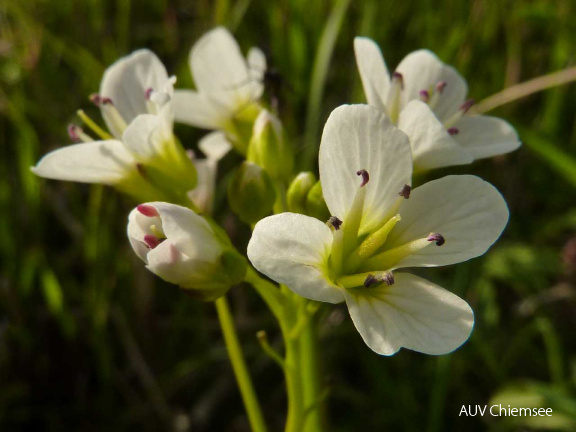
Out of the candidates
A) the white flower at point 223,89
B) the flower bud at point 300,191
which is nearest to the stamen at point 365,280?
the flower bud at point 300,191

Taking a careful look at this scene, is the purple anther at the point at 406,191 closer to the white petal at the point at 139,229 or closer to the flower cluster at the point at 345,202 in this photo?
the flower cluster at the point at 345,202

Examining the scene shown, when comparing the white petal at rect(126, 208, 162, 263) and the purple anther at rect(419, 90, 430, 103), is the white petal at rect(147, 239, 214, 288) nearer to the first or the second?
the white petal at rect(126, 208, 162, 263)

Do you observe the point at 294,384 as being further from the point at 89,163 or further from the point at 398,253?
the point at 89,163

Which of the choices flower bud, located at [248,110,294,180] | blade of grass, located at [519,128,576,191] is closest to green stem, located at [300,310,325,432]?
flower bud, located at [248,110,294,180]

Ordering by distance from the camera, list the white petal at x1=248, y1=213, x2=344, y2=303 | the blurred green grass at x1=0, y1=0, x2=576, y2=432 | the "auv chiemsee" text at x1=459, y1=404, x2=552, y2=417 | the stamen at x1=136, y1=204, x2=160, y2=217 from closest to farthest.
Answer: the white petal at x1=248, y1=213, x2=344, y2=303, the stamen at x1=136, y1=204, x2=160, y2=217, the "auv chiemsee" text at x1=459, y1=404, x2=552, y2=417, the blurred green grass at x1=0, y1=0, x2=576, y2=432

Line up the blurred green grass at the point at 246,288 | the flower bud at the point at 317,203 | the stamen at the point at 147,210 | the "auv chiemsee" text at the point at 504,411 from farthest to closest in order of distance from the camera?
the blurred green grass at the point at 246,288
the "auv chiemsee" text at the point at 504,411
the flower bud at the point at 317,203
the stamen at the point at 147,210
